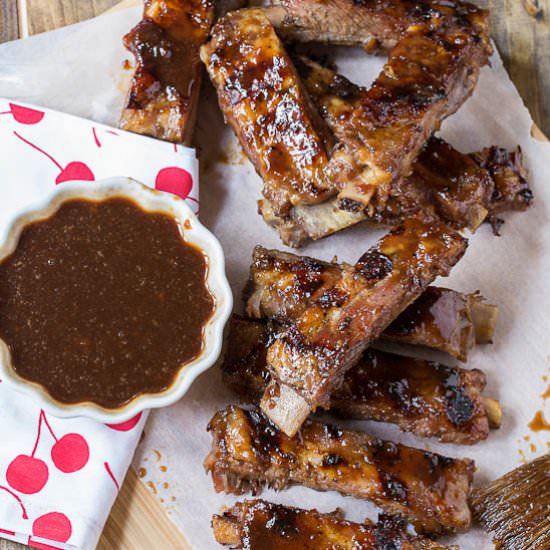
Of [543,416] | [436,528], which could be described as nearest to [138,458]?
[436,528]

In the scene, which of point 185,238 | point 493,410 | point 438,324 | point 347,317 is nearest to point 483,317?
point 438,324

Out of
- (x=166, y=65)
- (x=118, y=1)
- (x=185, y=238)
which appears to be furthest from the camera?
(x=118, y=1)

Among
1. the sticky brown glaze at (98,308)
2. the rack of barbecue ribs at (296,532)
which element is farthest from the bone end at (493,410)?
the sticky brown glaze at (98,308)

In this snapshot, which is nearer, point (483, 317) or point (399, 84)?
point (399, 84)

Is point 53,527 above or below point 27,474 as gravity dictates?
below

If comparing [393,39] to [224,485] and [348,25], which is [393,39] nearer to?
[348,25]

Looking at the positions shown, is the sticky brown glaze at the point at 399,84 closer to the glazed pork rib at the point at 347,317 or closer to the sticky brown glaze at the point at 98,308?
the glazed pork rib at the point at 347,317

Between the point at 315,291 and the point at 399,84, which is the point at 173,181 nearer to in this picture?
the point at 315,291
